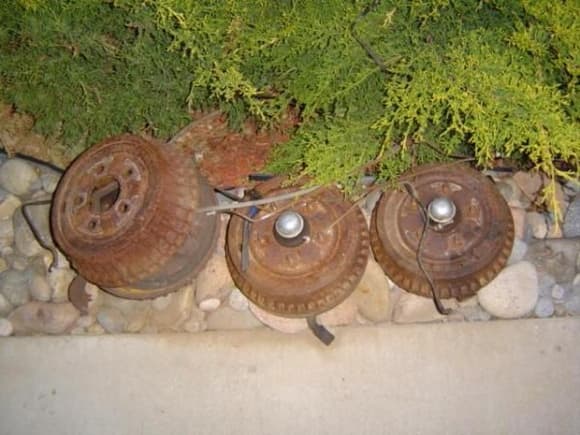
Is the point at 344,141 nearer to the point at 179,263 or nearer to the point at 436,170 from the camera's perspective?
the point at 436,170

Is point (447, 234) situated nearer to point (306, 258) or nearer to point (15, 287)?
point (306, 258)

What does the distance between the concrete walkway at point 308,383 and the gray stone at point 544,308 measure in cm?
7

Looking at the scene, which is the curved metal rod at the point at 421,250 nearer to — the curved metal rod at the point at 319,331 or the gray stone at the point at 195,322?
the curved metal rod at the point at 319,331

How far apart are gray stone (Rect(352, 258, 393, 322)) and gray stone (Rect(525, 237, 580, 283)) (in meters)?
0.93

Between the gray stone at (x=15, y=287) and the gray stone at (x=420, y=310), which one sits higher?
the gray stone at (x=420, y=310)

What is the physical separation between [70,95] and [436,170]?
8.15 ft

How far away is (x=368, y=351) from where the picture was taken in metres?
2.75

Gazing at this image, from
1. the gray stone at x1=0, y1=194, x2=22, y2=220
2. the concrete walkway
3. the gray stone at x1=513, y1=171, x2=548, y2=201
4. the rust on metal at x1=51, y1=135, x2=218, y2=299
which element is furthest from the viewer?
the gray stone at x1=0, y1=194, x2=22, y2=220

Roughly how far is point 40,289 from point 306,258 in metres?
1.90

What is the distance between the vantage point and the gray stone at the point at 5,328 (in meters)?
3.12

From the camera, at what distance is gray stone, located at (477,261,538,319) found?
9.17ft

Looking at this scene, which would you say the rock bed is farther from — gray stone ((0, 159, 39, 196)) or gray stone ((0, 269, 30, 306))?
gray stone ((0, 159, 39, 196))

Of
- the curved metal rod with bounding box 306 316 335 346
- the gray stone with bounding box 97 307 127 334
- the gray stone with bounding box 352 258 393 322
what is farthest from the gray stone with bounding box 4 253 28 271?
the gray stone with bounding box 352 258 393 322

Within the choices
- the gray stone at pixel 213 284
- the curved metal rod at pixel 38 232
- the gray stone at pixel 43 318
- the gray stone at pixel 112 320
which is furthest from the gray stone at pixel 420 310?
the curved metal rod at pixel 38 232
